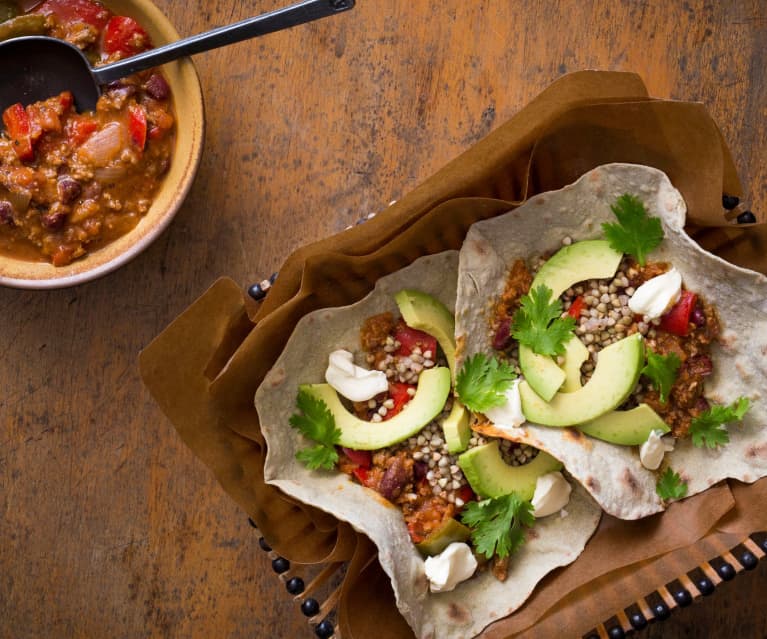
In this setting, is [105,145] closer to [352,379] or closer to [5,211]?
[5,211]

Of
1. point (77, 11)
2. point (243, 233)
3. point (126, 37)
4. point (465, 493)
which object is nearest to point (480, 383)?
point (465, 493)

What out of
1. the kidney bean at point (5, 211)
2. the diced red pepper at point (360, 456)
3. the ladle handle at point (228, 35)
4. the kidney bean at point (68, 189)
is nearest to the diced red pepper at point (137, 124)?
the ladle handle at point (228, 35)

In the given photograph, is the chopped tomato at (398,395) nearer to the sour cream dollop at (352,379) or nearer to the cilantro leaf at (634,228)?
the sour cream dollop at (352,379)

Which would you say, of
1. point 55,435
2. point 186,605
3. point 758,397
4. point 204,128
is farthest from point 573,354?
point 55,435

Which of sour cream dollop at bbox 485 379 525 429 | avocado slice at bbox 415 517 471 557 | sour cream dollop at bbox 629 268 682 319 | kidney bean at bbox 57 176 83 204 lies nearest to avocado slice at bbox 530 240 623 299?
sour cream dollop at bbox 629 268 682 319

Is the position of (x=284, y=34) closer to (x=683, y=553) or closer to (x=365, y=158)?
(x=365, y=158)
